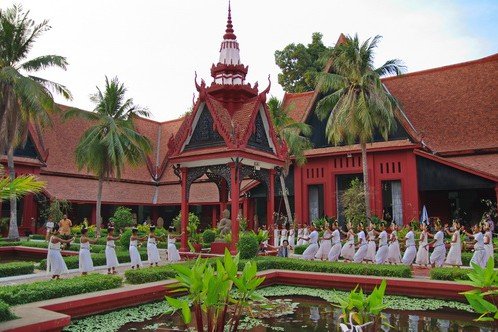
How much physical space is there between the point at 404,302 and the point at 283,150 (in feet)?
27.9

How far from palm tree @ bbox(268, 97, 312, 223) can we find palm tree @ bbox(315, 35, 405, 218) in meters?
1.90

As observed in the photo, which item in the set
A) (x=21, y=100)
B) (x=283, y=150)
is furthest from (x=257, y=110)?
(x=21, y=100)

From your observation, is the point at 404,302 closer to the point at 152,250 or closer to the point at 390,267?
the point at 390,267

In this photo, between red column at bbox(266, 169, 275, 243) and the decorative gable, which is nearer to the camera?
the decorative gable

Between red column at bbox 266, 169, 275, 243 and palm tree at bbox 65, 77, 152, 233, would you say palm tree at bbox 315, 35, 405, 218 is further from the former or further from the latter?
palm tree at bbox 65, 77, 152, 233

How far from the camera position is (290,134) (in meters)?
23.7

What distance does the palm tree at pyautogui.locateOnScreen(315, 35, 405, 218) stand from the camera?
2141 centimetres

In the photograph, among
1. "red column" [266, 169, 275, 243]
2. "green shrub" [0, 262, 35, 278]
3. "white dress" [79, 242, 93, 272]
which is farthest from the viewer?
"red column" [266, 169, 275, 243]

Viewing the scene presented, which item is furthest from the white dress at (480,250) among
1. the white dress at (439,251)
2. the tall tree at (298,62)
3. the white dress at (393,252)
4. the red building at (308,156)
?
the tall tree at (298,62)

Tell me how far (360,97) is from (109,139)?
1311 centimetres

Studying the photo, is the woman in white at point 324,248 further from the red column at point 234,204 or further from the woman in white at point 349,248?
A: the red column at point 234,204

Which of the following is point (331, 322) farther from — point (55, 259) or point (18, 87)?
point (18, 87)

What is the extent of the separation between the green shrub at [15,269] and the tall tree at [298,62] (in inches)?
1251

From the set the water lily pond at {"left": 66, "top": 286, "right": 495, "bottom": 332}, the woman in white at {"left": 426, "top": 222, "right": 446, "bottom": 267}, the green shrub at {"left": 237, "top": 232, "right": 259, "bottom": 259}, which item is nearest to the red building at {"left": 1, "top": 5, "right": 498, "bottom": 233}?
the green shrub at {"left": 237, "top": 232, "right": 259, "bottom": 259}
